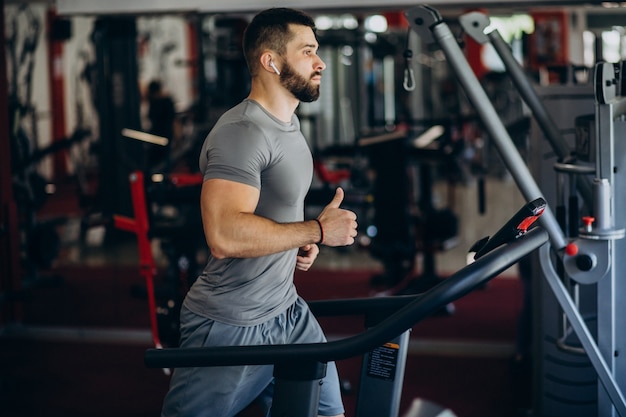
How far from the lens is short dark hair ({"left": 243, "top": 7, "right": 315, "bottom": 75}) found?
2312 millimetres

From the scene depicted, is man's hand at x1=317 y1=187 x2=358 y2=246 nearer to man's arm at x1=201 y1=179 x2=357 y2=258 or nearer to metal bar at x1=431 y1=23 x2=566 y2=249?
man's arm at x1=201 y1=179 x2=357 y2=258

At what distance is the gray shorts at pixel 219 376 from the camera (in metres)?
2.23

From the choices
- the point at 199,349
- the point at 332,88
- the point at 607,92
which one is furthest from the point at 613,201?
the point at 332,88

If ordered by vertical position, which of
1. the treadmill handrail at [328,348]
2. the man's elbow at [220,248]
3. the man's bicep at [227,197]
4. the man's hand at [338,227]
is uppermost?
the man's bicep at [227,197]

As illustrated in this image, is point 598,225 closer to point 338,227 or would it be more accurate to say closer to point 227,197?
point 338,227

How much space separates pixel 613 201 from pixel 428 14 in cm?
85

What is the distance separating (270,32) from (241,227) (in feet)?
1.76

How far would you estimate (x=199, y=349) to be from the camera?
1.99m

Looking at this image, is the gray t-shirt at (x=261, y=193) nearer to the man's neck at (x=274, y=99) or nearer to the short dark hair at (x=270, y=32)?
the man's neck at (x=274, y=99)

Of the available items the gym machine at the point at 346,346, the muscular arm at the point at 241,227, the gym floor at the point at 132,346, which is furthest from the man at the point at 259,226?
the gym floor at the point at 132,346

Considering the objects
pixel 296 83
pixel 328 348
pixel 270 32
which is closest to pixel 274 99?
pixel 296 83

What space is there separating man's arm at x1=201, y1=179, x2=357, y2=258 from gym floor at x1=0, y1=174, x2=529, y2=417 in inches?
79.8

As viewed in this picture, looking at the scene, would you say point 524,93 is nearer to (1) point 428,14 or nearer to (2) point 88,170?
(1) point 428,14

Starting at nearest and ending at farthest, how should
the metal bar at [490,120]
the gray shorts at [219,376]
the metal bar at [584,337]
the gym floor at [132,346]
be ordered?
the gray shorts at [219,376] → the metal bar at [584,337] → the metal bar at [490,120] → the gym floor at [132,346]
